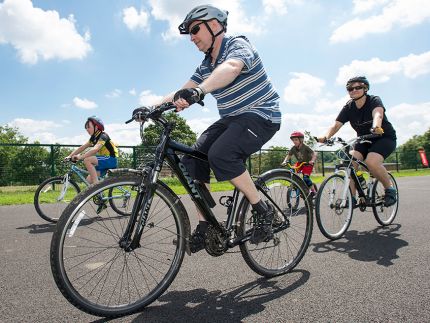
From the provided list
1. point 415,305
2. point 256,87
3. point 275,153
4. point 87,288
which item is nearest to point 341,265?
point 415,305

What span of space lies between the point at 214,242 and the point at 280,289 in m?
0.65

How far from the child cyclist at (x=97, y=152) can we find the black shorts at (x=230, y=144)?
4.46 meters

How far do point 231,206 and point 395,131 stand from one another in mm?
3575

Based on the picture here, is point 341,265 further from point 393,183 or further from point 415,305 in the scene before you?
point 393,183

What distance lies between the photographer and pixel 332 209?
15.1 ft

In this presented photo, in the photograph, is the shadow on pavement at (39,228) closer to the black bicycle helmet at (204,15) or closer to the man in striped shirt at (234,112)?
the man in striped shirt at (234,112)

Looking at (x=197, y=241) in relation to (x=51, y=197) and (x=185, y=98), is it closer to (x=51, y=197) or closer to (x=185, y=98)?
(x=185, y=98)

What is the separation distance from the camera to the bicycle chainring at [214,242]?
2775 millimetres

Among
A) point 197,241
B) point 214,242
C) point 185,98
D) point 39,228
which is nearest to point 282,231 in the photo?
point 214,242

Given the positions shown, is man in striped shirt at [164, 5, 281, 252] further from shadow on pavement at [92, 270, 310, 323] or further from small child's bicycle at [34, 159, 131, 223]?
small child's bicycle at [34, 159, 131, 223]

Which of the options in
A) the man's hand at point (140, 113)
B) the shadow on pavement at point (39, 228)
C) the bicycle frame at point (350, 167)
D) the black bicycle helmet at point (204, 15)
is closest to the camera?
the man's hand at point (140, 113)

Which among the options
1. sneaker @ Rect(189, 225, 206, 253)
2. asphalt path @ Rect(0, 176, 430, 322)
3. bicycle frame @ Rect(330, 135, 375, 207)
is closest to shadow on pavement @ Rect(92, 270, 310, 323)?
asphalt path @ Rect(0, 176, 430, 322)

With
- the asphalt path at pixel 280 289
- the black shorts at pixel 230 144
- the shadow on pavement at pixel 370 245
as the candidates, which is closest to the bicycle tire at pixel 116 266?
the asphalt path at pixel 280 289

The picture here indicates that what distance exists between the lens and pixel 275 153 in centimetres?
2173
